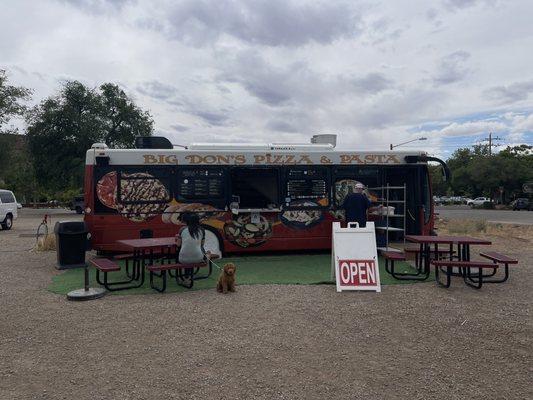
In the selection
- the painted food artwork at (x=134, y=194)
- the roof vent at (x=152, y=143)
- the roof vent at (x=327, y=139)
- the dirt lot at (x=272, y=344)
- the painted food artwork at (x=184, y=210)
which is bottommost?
the dirt lot at (x=272, y=344)

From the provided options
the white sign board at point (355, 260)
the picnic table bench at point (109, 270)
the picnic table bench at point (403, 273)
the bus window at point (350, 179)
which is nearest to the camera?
the picnic table bench at point (109, 270)

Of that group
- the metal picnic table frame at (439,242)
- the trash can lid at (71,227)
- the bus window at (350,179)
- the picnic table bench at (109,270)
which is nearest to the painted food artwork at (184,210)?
the trash can lid at (71,227)

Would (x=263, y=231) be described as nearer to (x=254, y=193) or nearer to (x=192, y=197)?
(x=254, y=193)

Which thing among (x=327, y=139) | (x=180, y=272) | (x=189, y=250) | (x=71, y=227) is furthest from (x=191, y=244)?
(x=327, y=139)

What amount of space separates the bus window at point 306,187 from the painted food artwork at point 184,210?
5.53 ft

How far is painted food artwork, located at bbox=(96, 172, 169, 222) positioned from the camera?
33.2ft

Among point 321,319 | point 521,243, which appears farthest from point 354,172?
point 521,243

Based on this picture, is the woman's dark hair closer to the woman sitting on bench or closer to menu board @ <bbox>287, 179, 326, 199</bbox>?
the woman sitting on bench

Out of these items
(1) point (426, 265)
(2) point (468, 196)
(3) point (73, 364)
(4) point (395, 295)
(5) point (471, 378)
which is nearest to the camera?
(5) point (471, 378)

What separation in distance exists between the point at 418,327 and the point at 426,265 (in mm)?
3037

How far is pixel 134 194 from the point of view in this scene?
33.5 feet

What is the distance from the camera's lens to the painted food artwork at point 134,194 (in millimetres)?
10109

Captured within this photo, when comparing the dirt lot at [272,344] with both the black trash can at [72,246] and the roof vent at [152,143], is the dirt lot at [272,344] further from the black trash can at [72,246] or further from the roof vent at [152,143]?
the roof vent at [152,143]

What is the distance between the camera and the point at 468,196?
274 ft
